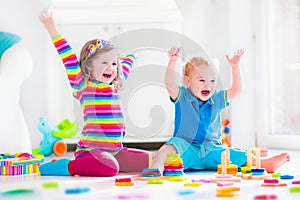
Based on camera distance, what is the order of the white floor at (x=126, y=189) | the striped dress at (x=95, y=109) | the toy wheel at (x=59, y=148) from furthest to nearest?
1. the toy wheel at (x=59, y=148)
2. the striped dress at (x=95, y=109)
3. the white floor at (x=126, y=189)

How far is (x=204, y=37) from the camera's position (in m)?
3.16

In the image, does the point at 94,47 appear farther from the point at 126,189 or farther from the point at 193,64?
the point at 126,189

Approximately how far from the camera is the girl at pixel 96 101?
190cm

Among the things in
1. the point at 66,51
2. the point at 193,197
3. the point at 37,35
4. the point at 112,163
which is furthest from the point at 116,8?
the point at 193,197

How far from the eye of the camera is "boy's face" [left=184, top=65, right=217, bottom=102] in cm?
194

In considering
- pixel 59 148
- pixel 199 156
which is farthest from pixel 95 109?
pixel 59 148

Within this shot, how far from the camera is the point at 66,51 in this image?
1912mm

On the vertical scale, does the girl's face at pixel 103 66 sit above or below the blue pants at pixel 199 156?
above

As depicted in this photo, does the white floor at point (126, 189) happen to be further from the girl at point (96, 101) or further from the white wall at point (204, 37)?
the white wall at point (204, 37)

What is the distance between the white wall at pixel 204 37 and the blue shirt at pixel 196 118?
916mm

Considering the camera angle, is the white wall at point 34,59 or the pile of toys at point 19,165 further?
→ the white wall at point 34,59

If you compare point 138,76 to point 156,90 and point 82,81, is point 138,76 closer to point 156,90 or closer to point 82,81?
point 156,90

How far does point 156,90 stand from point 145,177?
1.15 meters

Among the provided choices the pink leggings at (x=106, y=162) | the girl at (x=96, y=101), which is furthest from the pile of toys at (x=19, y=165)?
the pink leggings at (x=106, y=162)
